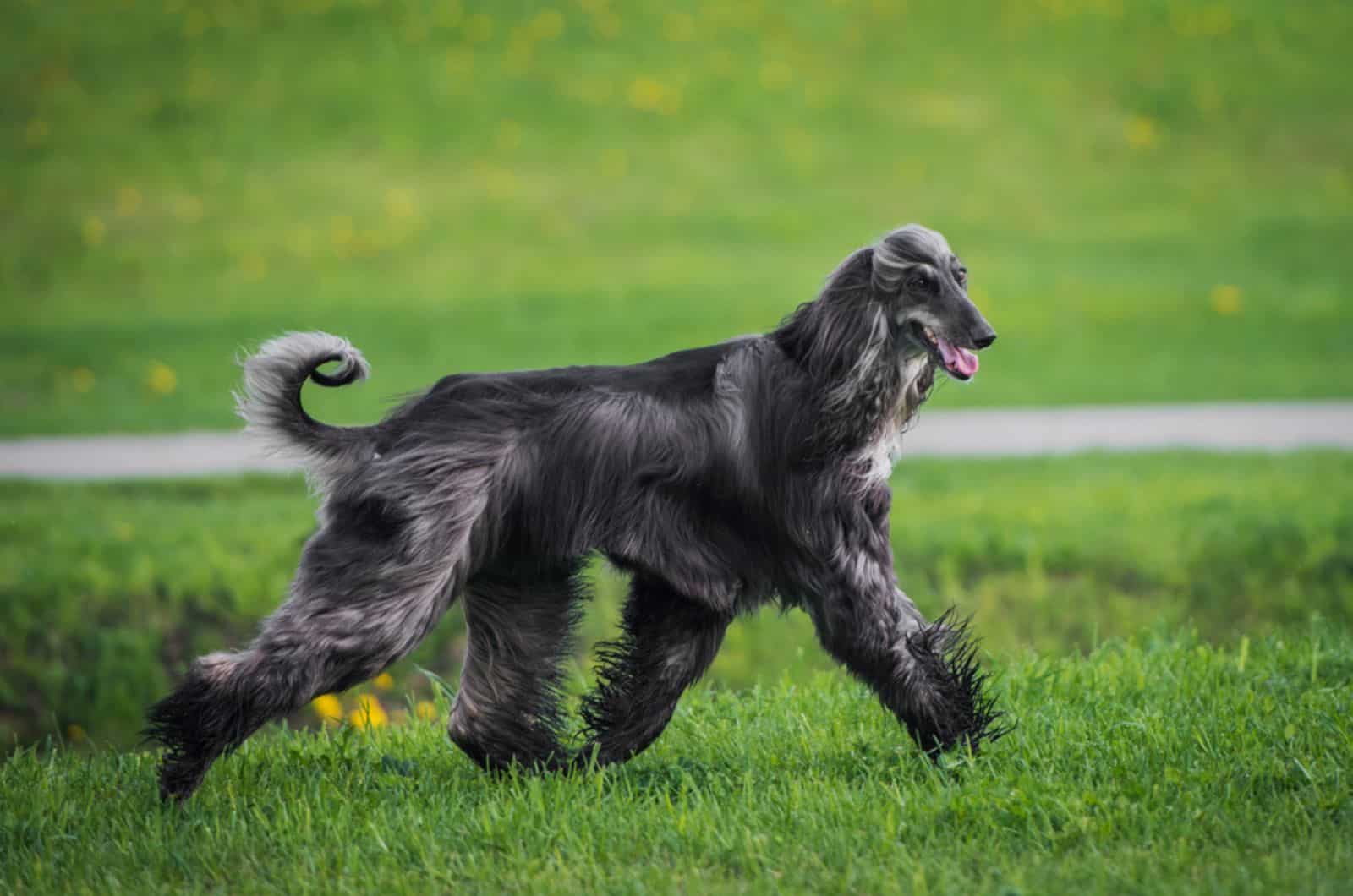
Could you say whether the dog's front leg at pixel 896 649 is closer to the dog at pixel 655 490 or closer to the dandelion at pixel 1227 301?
the dog at pixel 655 490

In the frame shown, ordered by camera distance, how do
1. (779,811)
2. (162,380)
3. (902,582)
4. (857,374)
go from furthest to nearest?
1. (162,380)
2. (902,582)
3. (857,374)
4. (779,811)

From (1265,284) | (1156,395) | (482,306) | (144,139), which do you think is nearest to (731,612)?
(1156,395)

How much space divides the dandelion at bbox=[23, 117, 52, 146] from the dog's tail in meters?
17.8

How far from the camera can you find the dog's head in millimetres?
4562

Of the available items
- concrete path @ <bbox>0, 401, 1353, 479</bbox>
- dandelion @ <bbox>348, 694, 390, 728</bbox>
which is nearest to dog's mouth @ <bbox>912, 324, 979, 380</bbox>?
dandelion @ <bbox>348, 694, 390, 728</bbox>

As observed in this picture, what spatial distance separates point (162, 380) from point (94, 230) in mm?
5735

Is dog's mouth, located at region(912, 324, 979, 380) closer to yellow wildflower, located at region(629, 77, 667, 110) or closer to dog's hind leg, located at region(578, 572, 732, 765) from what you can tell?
dog's hind leg, located at region(578, 572, 732, 765)

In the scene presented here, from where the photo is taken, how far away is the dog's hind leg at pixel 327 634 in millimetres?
4418

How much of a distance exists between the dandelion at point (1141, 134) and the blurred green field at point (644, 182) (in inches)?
1.3

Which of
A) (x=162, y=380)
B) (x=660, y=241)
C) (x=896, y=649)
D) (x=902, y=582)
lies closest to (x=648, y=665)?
(x=896, y=649)

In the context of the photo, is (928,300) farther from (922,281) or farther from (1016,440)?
(1016,440)

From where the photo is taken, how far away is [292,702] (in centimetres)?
444

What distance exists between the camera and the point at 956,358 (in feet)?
15.0

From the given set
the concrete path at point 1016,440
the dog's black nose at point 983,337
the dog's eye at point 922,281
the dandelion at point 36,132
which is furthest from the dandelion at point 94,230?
the dog's black nose at point 983,337
